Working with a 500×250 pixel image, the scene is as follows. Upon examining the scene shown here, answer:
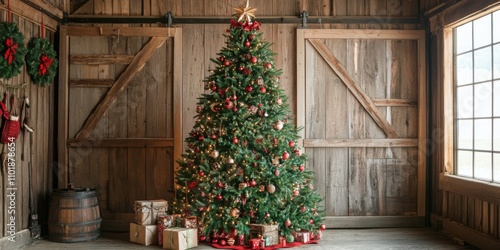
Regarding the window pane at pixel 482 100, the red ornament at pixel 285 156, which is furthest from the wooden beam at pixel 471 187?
the red ornament at pixel 285 156

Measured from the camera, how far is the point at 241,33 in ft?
17.1

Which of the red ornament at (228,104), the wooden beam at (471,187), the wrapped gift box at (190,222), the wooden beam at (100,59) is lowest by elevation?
the wrapped gift box at (190,222)

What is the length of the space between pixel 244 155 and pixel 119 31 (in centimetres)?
226

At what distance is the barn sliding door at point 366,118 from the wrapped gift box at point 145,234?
2052mm

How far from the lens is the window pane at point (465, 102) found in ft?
17.0

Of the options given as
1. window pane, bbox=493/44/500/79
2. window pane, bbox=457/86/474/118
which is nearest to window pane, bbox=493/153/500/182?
window pane, bbox=457/86/474/118

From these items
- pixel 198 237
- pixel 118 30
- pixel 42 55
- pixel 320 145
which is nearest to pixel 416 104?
pixel 320 145

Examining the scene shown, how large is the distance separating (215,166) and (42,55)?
2192 mm

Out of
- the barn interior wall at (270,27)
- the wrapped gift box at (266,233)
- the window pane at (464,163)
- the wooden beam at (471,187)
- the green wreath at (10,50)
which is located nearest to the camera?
the green wreath at (10,50)

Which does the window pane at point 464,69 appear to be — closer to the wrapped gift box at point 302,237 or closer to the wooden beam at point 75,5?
the wrapped gift box at point 302,237

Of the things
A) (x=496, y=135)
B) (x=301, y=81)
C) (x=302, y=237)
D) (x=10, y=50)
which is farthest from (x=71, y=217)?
(x=496, y=135)

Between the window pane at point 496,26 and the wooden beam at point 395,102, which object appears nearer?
the window pane at point 496,26

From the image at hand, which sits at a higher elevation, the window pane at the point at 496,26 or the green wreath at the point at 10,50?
the window pane at the point at 496,26

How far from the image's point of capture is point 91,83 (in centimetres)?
594
